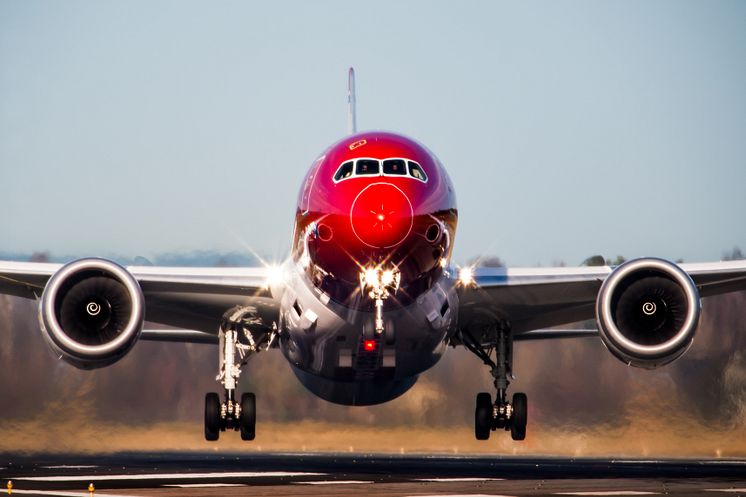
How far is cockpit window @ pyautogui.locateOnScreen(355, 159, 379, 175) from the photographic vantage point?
2117 centimetres

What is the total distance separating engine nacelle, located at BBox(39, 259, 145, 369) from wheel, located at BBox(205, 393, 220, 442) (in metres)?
5.04

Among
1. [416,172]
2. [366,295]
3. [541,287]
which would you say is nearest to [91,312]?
[366,295]

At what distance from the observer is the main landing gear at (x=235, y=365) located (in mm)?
27516

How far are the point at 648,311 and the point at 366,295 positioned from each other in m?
5.94

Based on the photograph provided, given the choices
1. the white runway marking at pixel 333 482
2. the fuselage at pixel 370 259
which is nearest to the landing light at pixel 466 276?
the fuselage at pixel 370 259

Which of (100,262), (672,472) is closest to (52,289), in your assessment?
(100,262)

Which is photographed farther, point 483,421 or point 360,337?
point 483,421

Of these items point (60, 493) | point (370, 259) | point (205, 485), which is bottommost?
point (60, 493)

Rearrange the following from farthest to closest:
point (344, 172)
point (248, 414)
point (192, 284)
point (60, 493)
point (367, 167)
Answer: point (248, 414) < point (192, 284) < point (60, 493) < point (344, 172) < point (367, 167)

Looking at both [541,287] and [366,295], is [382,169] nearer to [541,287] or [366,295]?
[366,295]

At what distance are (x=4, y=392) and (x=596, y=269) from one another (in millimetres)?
18606

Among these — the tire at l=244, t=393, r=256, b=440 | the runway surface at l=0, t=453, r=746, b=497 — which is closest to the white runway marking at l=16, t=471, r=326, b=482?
the runway surface at l=0, t=453, r=746, b=497

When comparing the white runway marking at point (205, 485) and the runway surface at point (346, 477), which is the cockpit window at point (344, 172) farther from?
the white runway marking at point (205, 485)

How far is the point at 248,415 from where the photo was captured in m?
29.6
